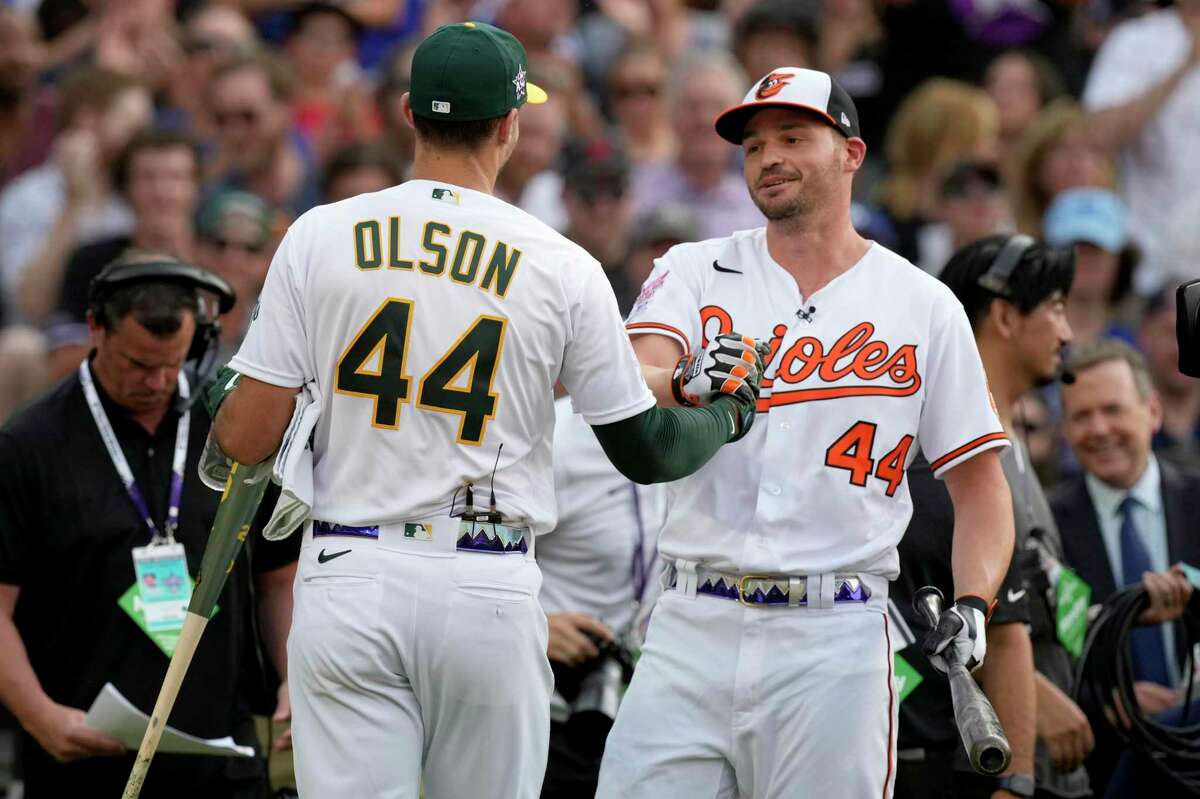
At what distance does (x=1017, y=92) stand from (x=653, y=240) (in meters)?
3.86

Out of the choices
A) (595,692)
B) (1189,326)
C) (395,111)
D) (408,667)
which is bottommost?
(595,692)

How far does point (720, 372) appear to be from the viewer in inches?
183

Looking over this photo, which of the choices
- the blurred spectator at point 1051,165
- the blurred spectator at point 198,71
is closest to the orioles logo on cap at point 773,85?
the blurred spectator at point 1051,165

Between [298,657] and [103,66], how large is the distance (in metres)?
7.77

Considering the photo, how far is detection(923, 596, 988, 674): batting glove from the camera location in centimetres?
461

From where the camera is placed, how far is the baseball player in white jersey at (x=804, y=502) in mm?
4820

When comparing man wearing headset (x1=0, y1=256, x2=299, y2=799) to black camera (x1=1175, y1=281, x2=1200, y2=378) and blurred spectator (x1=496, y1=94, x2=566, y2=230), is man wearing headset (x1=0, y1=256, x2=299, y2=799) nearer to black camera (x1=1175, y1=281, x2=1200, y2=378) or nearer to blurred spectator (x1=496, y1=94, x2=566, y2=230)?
black camera (x1=1175, y1=281, x2=1200, y2=378)

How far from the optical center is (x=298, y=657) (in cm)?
438

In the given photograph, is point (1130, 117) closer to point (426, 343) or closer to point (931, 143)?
point (931, 143)

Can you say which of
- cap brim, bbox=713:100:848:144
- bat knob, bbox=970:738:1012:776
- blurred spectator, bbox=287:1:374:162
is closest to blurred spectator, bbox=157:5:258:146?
blurred spectator, bbox=287:1:374:162

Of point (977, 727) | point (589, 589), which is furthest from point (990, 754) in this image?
point (589, 589)

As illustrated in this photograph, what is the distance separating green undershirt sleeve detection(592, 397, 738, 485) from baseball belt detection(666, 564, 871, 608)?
0.48 m

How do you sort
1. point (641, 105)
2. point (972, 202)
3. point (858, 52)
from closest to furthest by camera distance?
point (972, 202) → point (641, 105) → point (858, 52)

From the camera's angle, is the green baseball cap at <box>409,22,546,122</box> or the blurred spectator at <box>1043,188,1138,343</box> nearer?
the green baseball cap at <box>409,22,546,122</box>
